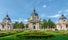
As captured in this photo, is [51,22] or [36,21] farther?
[51,22]

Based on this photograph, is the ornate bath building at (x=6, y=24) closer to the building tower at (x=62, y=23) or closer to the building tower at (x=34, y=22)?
the building tower at (x=34, y=22)

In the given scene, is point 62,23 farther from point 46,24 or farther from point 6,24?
point 6,24

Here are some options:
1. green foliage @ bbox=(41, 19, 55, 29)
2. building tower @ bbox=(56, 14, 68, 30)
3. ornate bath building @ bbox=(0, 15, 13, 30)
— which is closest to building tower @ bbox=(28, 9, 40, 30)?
green foliage @ bbox=(41, 19, 55, 29)

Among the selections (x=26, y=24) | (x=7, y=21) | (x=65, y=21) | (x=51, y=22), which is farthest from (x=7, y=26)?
(x=65, y=21)

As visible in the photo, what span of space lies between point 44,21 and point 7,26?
56.5 ft

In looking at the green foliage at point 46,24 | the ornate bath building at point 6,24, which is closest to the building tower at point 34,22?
the green foliage at point 46,24

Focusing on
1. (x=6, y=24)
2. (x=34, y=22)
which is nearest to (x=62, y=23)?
(x=34, y=22)

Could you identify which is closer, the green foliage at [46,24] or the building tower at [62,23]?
the building tower at [62,23]

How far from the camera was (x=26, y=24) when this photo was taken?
77.4m

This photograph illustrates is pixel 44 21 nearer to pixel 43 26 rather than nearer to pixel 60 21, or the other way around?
pixel 43 26

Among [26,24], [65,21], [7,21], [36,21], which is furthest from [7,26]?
[65,21]

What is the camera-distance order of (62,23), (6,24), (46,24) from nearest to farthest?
(62,23)
(6,24)
(46,24)

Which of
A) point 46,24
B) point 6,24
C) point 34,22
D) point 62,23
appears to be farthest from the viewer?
point 46,24

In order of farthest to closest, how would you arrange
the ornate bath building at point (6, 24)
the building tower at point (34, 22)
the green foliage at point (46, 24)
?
the green foliage at point (46, 24), the ornate bath building at point (6, 24), the building tower at point (34, 22)
